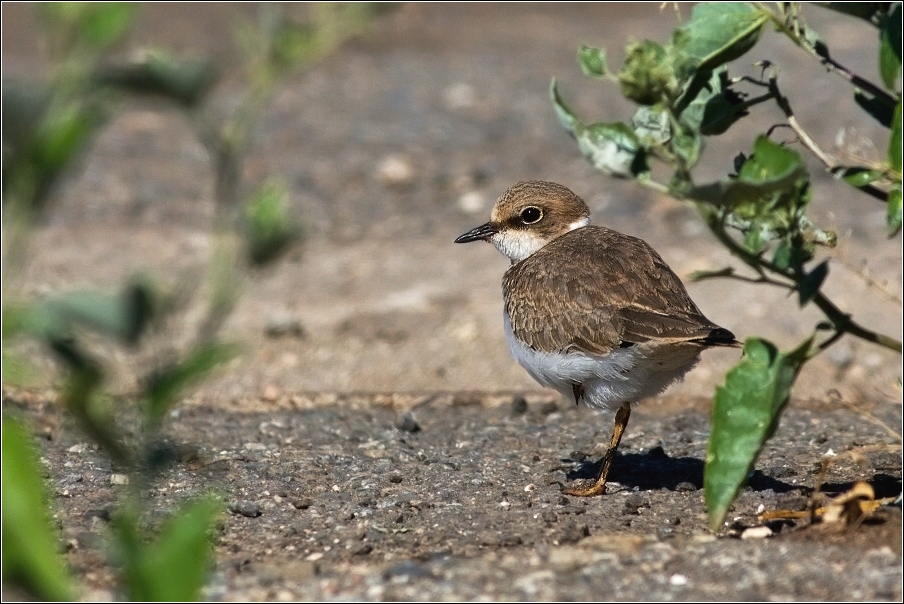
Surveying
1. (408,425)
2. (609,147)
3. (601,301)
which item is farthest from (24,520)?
(408,425)

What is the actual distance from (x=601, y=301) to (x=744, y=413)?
1.49m

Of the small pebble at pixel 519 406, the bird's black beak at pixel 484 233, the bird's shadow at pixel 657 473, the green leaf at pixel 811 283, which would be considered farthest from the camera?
the small pebble at pixel 519 406

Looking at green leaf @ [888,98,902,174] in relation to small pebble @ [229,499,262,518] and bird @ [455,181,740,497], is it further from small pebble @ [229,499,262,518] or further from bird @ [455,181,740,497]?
small pebble @ [229,499,262,518]

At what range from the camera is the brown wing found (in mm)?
4914

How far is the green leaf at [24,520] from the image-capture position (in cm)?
241

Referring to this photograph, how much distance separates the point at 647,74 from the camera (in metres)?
3.59

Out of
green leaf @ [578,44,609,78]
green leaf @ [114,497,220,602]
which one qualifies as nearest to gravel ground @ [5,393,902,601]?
green leaf @ [114,497,220,602]

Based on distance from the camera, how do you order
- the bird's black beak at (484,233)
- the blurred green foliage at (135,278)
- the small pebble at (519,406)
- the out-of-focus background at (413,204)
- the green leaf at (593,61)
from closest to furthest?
the blurred green foliage at (135,278) < the green leaf at (593,61) < the bird's black beak at (484,233) < the small pebble at (519,406) < the out-of-focus background at (413,204)

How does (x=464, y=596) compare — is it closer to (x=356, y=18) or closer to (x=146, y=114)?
(x=356, y=18)

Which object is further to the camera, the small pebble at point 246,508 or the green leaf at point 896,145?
the small pebble at point 246,508

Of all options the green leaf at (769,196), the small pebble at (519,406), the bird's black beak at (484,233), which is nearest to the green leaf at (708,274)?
the green leaf at (769,196)

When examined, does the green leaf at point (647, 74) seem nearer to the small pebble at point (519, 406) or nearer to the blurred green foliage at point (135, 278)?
the blurred green foliage at point (135, 278)

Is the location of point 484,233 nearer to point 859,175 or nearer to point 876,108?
point 876,108

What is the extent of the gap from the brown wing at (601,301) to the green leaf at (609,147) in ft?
2.74
